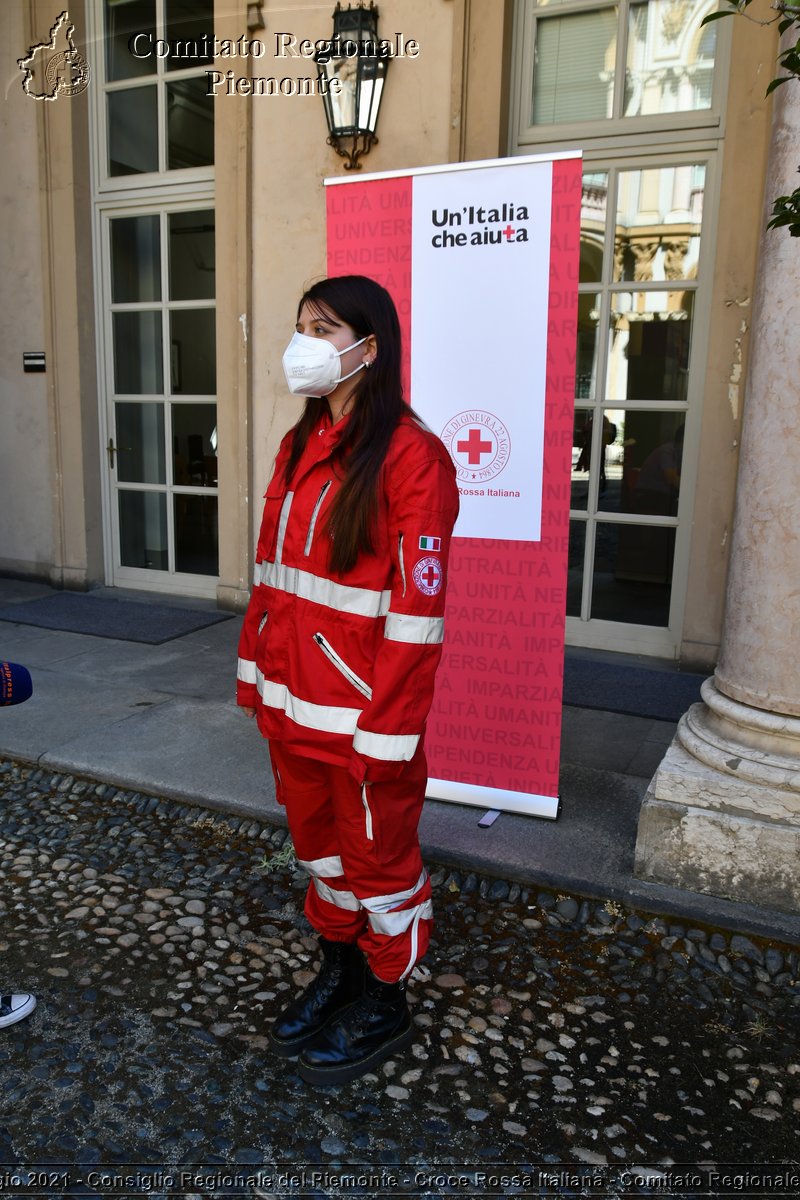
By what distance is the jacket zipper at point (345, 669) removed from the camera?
6.56 feet

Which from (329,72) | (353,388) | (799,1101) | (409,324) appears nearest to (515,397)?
(409,324)

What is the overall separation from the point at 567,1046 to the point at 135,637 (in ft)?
13.9

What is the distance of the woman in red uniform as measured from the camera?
76.6 inches

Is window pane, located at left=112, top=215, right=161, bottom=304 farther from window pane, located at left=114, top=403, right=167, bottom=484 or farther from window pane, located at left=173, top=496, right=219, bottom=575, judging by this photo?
window pane, located at left=173, top=496, right=219, bottom=575

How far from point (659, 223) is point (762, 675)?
3207 millimetres

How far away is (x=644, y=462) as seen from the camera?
209 inches

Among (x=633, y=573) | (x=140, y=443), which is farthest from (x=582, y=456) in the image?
(x=140, y=443)

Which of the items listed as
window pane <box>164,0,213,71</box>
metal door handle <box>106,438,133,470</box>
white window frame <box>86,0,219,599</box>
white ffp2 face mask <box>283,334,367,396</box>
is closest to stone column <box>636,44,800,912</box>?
white ffp2 face mask <box>283,334,367,396</box>

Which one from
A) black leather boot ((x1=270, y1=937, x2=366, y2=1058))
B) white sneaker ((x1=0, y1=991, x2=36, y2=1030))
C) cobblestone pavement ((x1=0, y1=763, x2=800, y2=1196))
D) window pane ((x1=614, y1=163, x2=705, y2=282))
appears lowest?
cobblestone pavement ((x1=0, y1=763, x2=800, y2=1196))

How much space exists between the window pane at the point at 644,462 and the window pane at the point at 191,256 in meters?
3.13

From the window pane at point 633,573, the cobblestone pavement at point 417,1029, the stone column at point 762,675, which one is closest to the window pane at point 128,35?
the window pane at point 633,573

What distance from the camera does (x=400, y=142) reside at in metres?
5.39

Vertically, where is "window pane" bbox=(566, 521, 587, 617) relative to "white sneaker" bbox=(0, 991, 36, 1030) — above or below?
above

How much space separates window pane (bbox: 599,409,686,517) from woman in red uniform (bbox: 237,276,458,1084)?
3.43 metres
